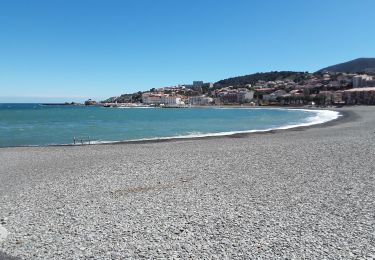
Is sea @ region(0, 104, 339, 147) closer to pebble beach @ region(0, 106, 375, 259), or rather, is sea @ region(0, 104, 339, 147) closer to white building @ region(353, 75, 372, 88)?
pebble beach @ region(0, 106, 375, 259)

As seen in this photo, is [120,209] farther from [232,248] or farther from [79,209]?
[232,248]

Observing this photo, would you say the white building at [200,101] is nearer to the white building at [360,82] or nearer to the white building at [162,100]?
the white building at [162,100]

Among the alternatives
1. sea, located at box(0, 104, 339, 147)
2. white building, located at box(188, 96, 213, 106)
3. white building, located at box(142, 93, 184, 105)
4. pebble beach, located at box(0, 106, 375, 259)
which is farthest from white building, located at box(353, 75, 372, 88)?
pebble beach, located at box(0, 106, 375, 259)

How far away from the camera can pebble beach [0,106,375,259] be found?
5867mm

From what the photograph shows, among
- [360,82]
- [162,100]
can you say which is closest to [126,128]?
[360,82]

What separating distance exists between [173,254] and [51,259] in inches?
71.5

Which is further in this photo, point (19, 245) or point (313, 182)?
point (313, 182)

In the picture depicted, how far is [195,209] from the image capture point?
310 inches

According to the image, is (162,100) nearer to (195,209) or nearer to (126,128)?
(126,128)

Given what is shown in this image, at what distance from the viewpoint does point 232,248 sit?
5.78 meters

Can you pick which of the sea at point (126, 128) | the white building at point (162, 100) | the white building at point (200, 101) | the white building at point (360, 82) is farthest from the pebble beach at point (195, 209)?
the white building at point (162, 100)

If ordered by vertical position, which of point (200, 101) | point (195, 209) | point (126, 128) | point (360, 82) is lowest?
point (200, 101)

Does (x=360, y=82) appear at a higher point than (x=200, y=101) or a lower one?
higher

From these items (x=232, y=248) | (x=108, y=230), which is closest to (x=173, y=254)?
(x=232, y=248)
